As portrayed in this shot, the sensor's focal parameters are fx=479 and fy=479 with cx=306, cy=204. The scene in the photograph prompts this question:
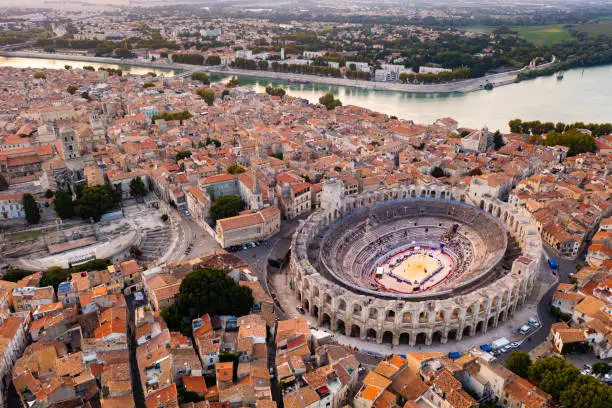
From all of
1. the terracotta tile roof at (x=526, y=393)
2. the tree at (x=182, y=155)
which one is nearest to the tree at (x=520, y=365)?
the terracotta tile roof at (x=526, y=393)

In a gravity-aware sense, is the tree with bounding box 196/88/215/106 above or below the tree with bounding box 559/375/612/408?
above

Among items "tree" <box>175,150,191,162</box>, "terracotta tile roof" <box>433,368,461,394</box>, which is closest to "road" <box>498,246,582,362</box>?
"terracotta tile roof" <box>433,368,461,394</box>

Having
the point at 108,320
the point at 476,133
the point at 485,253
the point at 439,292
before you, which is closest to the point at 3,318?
the point at 108,320

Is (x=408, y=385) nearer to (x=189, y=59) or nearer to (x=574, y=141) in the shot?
(x=574, y=141)

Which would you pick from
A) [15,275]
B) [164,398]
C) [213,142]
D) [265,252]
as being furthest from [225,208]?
[164,398]

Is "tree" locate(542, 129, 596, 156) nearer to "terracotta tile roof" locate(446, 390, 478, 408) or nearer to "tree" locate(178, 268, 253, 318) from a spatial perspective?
"terracotta tile roof" locate(446, 390, 478, 408)

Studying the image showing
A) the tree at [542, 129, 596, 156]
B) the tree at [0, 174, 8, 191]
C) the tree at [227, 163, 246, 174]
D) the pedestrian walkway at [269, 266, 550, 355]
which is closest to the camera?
the pedestrian walkway at [269, 266, 550, 355]

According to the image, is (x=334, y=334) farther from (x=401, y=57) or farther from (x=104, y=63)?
(x=104, y=63)

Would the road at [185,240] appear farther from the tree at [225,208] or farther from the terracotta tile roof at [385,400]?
the terracotta tile roof at [385,400]
